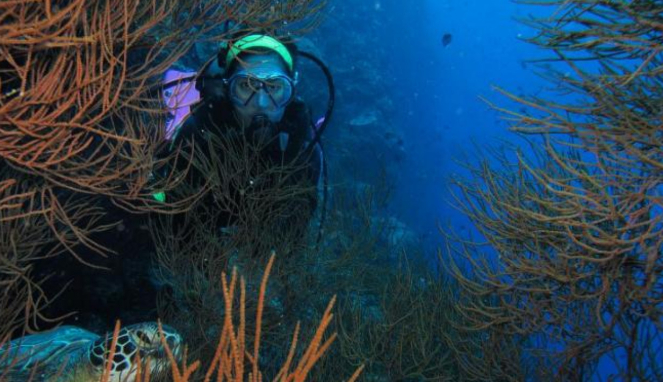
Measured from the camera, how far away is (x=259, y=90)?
12.9 feet

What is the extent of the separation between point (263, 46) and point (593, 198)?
3.03 meters

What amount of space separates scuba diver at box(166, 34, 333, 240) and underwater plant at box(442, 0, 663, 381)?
1.98m

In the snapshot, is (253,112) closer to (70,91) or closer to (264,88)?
(264,88)

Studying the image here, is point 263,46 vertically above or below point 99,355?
above

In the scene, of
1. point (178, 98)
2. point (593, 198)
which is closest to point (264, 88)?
point (178, 98)

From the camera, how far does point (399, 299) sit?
465cm

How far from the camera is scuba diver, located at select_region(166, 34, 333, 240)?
3918 millimetres

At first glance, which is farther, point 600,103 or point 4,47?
point 600,103

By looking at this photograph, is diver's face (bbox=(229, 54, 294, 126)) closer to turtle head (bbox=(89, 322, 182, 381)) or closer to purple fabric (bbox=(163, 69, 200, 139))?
purple fabric (bbox=(163, 69, 200, 139))

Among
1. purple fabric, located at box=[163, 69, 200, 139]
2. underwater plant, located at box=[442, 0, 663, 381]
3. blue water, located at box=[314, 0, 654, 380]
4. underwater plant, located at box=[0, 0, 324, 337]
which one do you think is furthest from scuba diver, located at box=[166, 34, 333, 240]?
underwater plant, located at box=[442, 0, 663, 381]

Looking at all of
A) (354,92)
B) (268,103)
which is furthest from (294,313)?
(354,92)

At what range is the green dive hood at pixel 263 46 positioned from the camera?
3695mm

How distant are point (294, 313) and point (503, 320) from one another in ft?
8.39

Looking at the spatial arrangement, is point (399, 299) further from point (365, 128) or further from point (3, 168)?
point (365, 128)
